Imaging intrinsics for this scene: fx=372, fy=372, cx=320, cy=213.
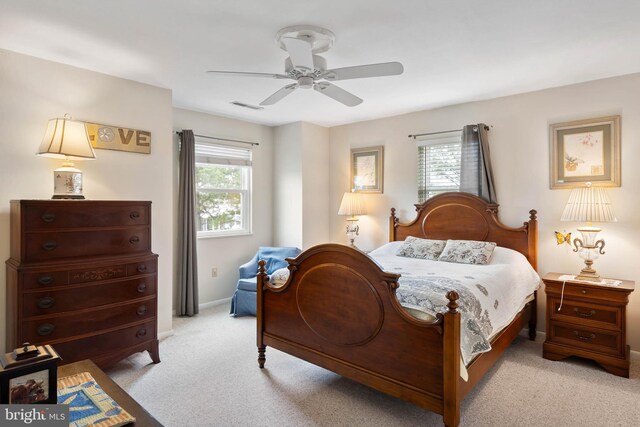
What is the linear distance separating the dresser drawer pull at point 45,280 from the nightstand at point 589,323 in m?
3.92

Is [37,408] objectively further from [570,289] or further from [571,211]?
[571,211]

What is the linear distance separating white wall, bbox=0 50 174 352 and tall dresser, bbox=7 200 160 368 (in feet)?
1.06

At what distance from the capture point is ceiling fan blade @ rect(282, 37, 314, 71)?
2082 millimetres

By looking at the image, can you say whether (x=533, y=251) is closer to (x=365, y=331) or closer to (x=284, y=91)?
(x=365, y=331)

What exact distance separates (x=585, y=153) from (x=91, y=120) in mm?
4477

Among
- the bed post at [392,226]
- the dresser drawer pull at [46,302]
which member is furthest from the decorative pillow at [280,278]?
the bed post at [392,226]

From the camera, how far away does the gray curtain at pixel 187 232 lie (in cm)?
433

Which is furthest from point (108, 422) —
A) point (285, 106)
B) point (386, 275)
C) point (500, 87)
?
point (500, 87)

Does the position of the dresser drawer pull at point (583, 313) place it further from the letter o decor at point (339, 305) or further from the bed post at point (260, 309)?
the bed post at point (260, 309)

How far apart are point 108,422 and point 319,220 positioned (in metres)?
4.16

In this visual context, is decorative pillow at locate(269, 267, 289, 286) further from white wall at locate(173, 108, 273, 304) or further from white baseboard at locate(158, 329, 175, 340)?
white wall at locate(173, 108, 273, 304)

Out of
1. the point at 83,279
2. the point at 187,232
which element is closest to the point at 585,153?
the point at 187,232

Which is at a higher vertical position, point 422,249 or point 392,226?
point 392,226

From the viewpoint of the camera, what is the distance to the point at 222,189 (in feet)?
16.2
